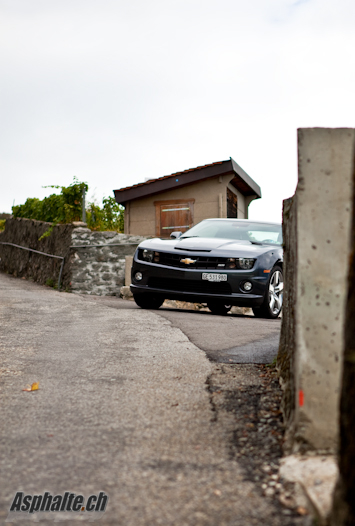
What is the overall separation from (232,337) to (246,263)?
7.27 feet

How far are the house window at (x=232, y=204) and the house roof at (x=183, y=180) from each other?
43cm

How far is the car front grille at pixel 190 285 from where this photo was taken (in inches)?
311

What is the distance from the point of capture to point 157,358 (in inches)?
182

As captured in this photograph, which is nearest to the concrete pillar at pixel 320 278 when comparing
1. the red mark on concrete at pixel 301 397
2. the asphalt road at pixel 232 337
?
the red mark on concrete at pixel 301 397

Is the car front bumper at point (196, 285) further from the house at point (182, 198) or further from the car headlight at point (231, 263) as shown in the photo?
the house at point (182, 198)

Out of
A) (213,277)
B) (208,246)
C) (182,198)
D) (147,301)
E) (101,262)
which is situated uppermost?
(182,198)

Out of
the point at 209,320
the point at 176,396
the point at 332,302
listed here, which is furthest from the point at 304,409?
the point at 209,320

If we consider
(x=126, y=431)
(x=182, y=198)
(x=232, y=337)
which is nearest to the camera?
(x=126, y=431)

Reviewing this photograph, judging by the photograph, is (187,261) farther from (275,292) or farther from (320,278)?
(320,278)

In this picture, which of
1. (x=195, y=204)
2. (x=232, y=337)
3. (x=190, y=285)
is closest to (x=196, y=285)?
(x=190, y=285)

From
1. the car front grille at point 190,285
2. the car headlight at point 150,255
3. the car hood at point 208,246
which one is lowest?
the car front grille at point 190,285

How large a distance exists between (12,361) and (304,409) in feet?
9.14

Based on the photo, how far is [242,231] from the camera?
9023 millimetres

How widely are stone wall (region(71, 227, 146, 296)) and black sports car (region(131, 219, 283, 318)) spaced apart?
413cm
